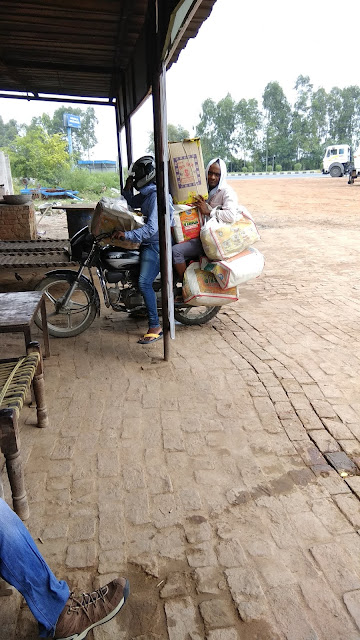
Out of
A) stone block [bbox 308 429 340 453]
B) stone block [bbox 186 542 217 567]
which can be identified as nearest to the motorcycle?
stone block [bbox 308 429 340 453]

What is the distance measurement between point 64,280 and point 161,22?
2.39m

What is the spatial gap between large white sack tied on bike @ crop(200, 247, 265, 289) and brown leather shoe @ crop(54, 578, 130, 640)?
3.03 meters

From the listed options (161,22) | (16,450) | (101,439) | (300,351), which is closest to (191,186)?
(161,22)

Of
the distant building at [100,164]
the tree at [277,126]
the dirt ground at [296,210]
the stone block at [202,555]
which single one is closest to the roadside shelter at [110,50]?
the stone block at [202,555]

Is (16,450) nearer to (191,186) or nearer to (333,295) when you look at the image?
(191,186)

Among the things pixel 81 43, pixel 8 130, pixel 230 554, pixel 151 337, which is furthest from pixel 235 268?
pixel 8 130

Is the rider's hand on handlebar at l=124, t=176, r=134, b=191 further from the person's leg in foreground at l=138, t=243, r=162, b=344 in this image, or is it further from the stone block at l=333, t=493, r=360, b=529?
the stone block at l=333, t=493, r=360, b=529

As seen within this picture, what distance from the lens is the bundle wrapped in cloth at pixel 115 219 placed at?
419cm

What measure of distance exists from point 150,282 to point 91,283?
618mm

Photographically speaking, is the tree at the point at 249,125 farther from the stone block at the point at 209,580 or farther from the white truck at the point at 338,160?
the stone block at the point at 209,580

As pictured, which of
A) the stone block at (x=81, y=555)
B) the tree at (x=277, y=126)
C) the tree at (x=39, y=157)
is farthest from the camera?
the tree at (x=277, y=126)

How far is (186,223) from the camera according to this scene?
462 cm

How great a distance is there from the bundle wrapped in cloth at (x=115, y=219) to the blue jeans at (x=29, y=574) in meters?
2.98

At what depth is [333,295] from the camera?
632 centimetres
